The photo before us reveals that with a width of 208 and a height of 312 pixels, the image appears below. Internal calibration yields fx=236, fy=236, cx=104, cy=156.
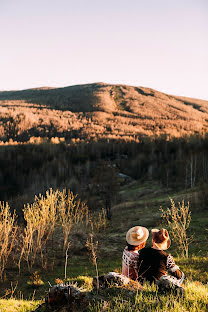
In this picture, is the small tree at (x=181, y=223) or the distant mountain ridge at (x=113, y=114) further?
the distant mountain ridge at (x=113, y=114)

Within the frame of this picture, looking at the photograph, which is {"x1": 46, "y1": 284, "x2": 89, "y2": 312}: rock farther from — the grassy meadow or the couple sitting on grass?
the couple sitting on grass

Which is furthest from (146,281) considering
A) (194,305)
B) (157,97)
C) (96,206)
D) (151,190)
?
(157,97)

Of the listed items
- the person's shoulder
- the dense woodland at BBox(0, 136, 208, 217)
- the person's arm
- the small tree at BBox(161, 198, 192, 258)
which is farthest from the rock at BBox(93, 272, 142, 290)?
the dense woodland at BBox(0, 136, 208, 217)

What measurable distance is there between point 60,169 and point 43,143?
25.8 m

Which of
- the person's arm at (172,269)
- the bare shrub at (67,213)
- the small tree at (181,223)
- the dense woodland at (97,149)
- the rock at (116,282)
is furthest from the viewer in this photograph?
the dense woodland at (97,149)

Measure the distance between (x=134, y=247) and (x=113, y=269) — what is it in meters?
6.27

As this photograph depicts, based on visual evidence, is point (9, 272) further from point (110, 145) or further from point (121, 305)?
point (110, 145)

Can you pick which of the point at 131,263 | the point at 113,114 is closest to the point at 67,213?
the point at 131,263

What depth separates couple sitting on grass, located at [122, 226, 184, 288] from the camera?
4.75m

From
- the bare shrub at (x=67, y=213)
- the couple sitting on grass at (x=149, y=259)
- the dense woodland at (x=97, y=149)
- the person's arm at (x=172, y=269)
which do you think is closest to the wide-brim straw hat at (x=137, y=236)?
the couple sitting on grass at (x=149, y=259)

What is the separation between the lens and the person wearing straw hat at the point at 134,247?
4.93 metres

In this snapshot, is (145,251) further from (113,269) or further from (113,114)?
(113,114)

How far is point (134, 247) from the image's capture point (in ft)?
16.5

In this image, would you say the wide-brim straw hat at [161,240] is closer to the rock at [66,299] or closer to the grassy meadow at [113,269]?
the grassy meadow at [113,269]
